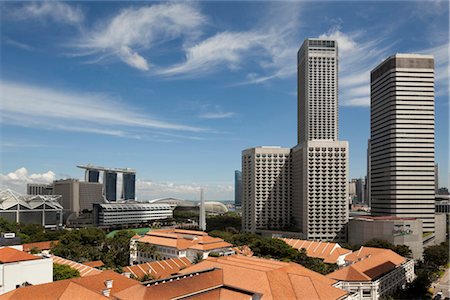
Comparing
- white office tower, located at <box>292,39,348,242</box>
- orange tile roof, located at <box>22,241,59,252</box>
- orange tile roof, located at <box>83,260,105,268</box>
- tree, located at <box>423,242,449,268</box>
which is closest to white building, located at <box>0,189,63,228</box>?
orange tile roof, located at <box>22,241,59,252</box>

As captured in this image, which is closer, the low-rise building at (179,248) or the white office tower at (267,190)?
the low-rise building at (179,248)

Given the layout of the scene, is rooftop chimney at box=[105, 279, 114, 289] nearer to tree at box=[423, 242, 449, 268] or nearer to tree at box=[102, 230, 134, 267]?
tree at box=[102, 230, 134, 267]

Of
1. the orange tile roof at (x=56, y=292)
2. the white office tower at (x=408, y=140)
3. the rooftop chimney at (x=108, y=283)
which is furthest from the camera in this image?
the white office tower at (x=408, y=140)

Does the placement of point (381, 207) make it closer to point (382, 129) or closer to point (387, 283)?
point (382, 129)

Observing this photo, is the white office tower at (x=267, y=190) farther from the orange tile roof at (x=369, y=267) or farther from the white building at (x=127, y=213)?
the white building at (x=127, y=213)

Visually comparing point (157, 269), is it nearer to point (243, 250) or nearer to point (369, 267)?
point (243, 250)

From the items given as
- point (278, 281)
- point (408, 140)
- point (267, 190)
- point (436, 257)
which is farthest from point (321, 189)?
point (278, 281)

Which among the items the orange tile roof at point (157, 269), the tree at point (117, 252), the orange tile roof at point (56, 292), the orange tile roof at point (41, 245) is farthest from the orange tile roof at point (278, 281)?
the orange tile roof at point (41, 245)

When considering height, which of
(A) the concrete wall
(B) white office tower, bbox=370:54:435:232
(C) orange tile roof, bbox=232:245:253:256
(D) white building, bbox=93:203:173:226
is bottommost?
(D) white building, bbox=93:203:173:226
